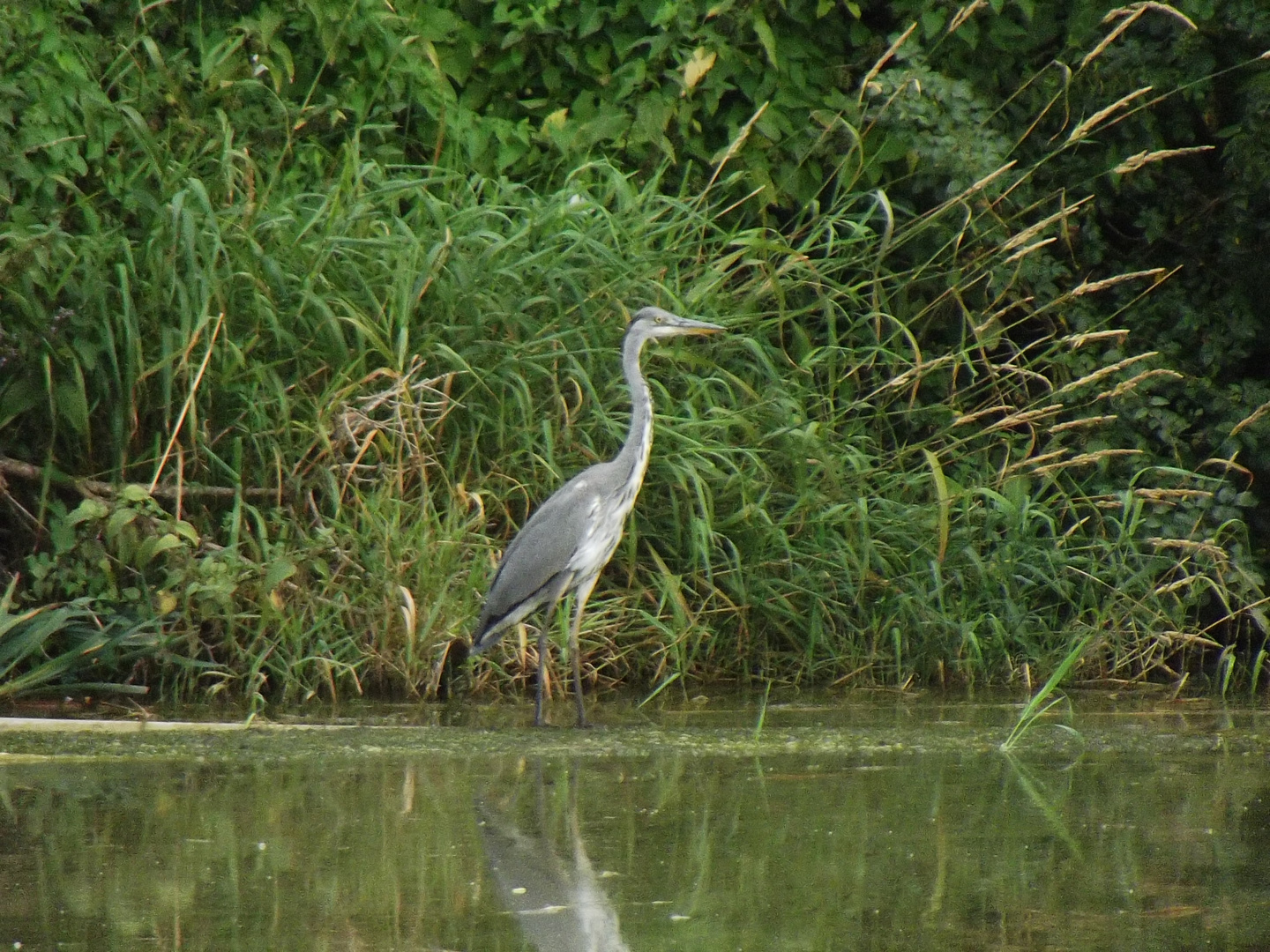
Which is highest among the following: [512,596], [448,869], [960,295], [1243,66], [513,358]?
[1243,66]

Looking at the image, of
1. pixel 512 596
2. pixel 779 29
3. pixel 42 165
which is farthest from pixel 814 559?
pixel 42 165

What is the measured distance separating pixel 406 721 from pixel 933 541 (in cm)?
235

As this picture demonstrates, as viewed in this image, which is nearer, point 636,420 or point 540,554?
point 540,554

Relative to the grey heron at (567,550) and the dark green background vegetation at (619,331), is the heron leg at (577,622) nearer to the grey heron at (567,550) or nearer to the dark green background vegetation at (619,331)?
the grey heron at (567,550)

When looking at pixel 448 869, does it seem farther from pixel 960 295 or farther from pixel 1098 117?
pixel 960 295

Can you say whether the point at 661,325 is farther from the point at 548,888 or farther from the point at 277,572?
the point at 548,888

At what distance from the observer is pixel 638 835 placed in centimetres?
392

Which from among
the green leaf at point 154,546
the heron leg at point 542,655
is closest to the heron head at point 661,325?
the heron leg at point 542,655

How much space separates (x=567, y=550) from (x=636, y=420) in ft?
2.16

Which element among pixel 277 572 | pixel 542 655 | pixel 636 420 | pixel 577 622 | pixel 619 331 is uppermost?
pixel 619 331

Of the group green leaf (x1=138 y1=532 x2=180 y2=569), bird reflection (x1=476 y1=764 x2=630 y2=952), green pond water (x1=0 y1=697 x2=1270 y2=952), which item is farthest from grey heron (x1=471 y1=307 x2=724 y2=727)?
bird reflection (x1=476 y1=764 x2=630 y2=952)

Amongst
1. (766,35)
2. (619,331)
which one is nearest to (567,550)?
(619,331)

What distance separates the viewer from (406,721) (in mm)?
5680

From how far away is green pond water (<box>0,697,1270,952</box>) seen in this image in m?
3.12
